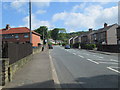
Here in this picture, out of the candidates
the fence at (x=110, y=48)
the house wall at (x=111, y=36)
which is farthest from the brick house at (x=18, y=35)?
the fence at (x=110, y=48)

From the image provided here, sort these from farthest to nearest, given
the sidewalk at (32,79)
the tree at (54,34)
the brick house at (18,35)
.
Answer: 1. the tree at (54,34)
2. the brick house at (18,35)
3. the sidewalk at (32,79)

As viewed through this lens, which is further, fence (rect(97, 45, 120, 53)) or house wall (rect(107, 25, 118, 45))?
house wall (rect(107, 25, 118, 45))

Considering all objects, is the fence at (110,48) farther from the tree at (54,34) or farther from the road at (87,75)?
the tree at (54,34)

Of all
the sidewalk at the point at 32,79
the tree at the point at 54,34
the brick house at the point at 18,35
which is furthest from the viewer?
the tree at the point at 54,34

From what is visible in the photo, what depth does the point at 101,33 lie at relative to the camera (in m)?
63.4

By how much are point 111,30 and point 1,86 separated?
5684cm

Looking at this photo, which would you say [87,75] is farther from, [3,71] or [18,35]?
[18,35]

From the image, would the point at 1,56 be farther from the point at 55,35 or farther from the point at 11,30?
the point at 55,35

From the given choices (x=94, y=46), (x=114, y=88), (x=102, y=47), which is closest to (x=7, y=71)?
(x=114, y=88)

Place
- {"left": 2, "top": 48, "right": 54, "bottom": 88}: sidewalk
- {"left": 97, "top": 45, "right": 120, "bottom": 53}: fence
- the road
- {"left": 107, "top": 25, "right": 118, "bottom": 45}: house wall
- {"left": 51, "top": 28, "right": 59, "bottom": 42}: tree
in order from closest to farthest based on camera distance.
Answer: {"left": 2, "top": 48, "right": 54, "bottom": 88}: sidewalk < the road < {"left": 97, "top": 45, "right": 120, "bottom": 53}: fence < {"left": 107, "top": 25, "right": 118, "bottom": 45}: house wall < {"left": 51, "top": 28, "right": 59, "bottom": 42}: tree

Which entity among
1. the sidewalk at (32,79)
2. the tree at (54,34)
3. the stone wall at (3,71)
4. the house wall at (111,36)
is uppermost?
the tree at (54,34)

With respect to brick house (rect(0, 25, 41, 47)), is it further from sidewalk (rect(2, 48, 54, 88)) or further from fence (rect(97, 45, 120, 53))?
sidewalk (rect(2, 48, 54, 88))

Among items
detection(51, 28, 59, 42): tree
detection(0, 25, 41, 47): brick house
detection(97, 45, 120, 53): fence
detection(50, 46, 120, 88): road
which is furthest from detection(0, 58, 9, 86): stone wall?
detection(51, 28, 59, 42): tree

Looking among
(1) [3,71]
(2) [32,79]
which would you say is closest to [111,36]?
(2) [32,79]
